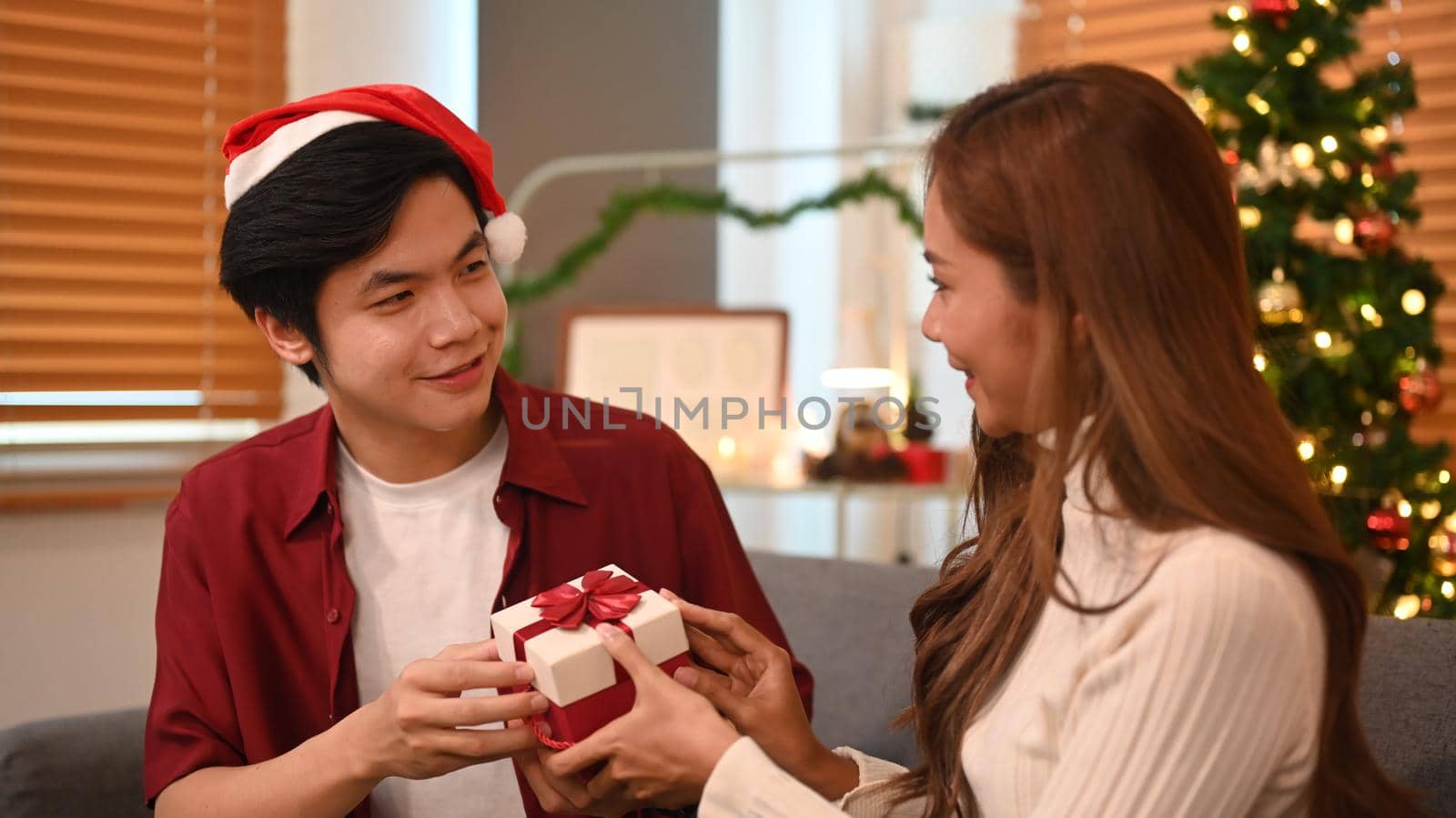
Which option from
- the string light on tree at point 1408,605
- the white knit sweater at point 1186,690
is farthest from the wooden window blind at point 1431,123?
the white knit sweater at point 1186,690

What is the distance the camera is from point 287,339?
145 centimetres

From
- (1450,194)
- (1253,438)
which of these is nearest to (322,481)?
(1253,438)

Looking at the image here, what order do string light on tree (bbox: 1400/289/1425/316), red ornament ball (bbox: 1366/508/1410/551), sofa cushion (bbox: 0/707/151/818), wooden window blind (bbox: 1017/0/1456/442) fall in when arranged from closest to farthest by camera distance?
sofa cushion (bbox: 0/707/151/818)
red ornament ball (bbox: 1366/508/1410/551)
string light on tree (bbox: 1400/289/1425/316)
wooden window blind (bbox: 1017/0/1456/442)

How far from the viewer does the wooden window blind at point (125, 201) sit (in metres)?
2.63

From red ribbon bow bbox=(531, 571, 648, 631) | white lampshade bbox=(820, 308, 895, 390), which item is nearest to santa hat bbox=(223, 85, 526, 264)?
red ribbon bow bbox=(531, 571, 648, 631)

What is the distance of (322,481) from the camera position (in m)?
1.46

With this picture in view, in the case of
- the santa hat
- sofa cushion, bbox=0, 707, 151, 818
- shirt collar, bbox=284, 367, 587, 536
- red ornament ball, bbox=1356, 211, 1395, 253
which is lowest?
sofa cushion, bbox=0, 707, 151, 818

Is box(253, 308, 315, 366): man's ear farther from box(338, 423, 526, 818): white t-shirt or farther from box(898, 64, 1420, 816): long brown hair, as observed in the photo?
box(898, 64, 1420, 816): long brown hair

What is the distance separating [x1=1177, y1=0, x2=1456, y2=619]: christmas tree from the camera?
2451mm

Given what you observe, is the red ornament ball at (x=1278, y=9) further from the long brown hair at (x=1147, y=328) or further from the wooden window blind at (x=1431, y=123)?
the long brown hair at (x=1147, y=328)

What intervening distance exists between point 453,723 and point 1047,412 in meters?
0.60

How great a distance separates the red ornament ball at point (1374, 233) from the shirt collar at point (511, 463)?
1797 mm

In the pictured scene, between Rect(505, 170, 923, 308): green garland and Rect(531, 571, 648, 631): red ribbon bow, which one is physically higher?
Rect(505, 170, 923, 308): green garland

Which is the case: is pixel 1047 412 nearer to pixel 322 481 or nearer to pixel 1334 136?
pixel 322 481
